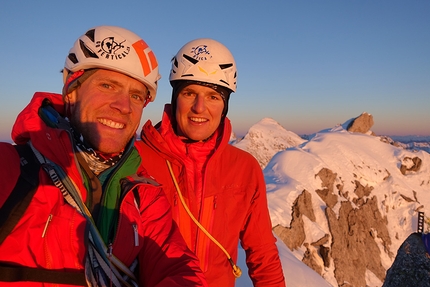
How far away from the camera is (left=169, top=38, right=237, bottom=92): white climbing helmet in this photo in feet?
13.0

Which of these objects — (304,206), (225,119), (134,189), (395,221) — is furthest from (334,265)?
(134,189)

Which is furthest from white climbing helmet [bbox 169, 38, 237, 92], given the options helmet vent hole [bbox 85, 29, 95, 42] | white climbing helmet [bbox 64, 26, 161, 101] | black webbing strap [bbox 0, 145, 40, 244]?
black webbing strap [bbox 0, 145, 40, 244]

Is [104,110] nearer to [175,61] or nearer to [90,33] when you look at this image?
[90,33]

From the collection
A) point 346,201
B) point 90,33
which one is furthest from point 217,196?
point 346,201

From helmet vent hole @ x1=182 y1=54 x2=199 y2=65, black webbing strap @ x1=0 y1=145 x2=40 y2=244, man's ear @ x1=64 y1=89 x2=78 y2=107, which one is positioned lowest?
black webbing strap @ x1=0 y1=145 x2=40 y2=244

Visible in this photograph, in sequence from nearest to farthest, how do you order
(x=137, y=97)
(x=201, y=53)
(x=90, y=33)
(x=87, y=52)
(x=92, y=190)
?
(x=92, y=190) < (x=87, y=52) < (x=90, y=33) < (x=137, y=97) < (x=201, y=53)

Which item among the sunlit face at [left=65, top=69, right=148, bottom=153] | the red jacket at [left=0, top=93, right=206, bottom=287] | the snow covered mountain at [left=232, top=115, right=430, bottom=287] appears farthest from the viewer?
the snow covered mountain at [left=232, top=115, right=430, bottom=287]

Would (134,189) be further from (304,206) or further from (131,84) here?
(304,206)

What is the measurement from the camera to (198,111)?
149 inches

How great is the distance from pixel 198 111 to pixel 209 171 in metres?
0.80

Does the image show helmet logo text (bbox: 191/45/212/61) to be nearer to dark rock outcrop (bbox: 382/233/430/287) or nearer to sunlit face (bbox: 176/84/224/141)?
sunlit face (bbox: 176/84/224/141)

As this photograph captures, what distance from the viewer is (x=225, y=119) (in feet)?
14.1

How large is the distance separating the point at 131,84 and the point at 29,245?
1.67 metres

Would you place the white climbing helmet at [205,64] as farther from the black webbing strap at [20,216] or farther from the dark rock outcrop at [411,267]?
the dark rock outcrop at [411,267]
